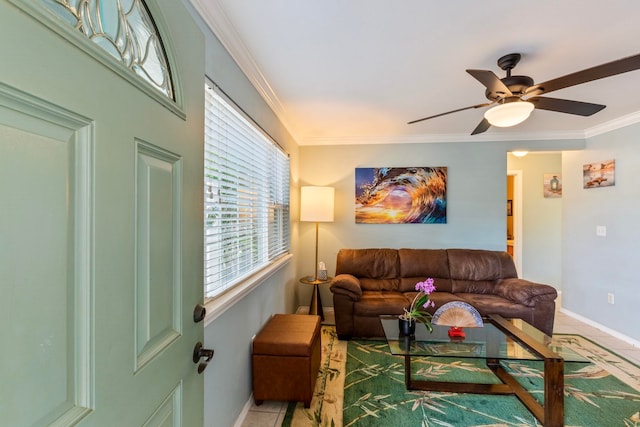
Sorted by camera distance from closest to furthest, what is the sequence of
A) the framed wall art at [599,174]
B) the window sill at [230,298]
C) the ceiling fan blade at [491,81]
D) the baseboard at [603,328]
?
the window sill at [230,298], the ceiling fan blade at [491,81], the baseboard at [603,328], the framed wall art at [599,174]

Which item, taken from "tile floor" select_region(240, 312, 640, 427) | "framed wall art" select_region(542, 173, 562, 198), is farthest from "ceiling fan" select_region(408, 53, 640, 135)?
"framed wall art" select_region(542, 173, 562, 198)

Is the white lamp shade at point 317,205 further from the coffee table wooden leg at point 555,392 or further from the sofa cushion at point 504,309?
the coffee table wooden leg at point 555,392

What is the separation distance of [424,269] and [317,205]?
1.54 m

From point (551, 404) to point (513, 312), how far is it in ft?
4.15

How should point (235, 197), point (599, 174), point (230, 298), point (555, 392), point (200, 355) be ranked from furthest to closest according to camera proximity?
point (599, 174)
point (235, 197)
point (555, 392)
point (230, 298)
point (200, 355)

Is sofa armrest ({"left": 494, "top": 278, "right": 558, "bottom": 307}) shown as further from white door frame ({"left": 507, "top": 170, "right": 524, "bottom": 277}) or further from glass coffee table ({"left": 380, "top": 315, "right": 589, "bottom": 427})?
white door frame ({"left": 507, "top": 170, "right": 524, "bottom": 277})

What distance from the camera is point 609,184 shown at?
3.31 m

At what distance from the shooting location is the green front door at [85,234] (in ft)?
1.33

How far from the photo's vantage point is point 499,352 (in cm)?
199

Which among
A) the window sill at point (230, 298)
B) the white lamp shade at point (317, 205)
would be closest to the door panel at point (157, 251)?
the window sill at point (230, 298)

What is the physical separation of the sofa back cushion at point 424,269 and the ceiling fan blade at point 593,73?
84.0 inches

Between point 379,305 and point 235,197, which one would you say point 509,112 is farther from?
point 379,305

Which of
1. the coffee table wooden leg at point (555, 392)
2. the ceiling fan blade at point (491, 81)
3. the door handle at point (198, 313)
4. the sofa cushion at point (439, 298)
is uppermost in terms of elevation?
the ceiling fan blade at point (491, 81)

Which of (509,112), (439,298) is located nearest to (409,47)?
(509,112)
